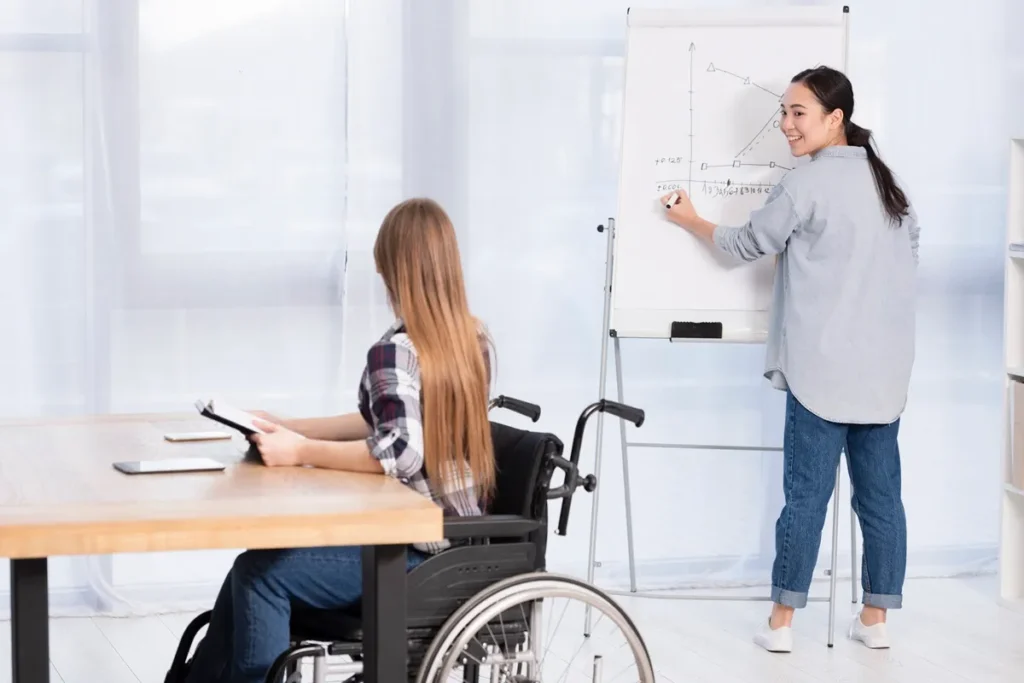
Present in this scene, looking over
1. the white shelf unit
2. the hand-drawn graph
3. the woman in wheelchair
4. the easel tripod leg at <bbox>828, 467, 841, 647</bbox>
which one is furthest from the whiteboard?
the woman in wheelchair

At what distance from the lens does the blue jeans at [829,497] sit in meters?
3.42

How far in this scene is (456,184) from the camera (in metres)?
3.95

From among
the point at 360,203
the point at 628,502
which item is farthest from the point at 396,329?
the point at 628,502

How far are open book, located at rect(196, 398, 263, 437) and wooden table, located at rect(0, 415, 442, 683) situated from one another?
66mm

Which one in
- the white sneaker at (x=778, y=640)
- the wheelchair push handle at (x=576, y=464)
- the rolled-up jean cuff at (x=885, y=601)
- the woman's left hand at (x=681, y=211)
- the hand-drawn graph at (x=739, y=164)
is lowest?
the white sneaker at (x=778, y=640)

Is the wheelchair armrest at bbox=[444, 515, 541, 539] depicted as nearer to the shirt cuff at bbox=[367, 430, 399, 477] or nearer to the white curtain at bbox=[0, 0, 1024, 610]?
Answer: the shirt cuff at bbox=[367, 430, 399, 477]

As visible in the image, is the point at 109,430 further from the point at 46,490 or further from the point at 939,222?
the point at 939,222

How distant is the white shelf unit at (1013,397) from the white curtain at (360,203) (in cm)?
57

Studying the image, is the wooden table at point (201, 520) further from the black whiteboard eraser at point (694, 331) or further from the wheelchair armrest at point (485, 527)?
the black whiteboard eraser at point (694, 331)

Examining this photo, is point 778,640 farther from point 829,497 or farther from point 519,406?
Answer: point 519,406

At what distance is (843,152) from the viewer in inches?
133

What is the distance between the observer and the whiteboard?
360cm

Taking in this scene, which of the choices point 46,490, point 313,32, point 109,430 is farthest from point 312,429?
point 313,32

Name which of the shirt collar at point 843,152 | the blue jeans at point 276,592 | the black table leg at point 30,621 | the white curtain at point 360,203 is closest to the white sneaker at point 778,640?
the white curtain at point 360,203
